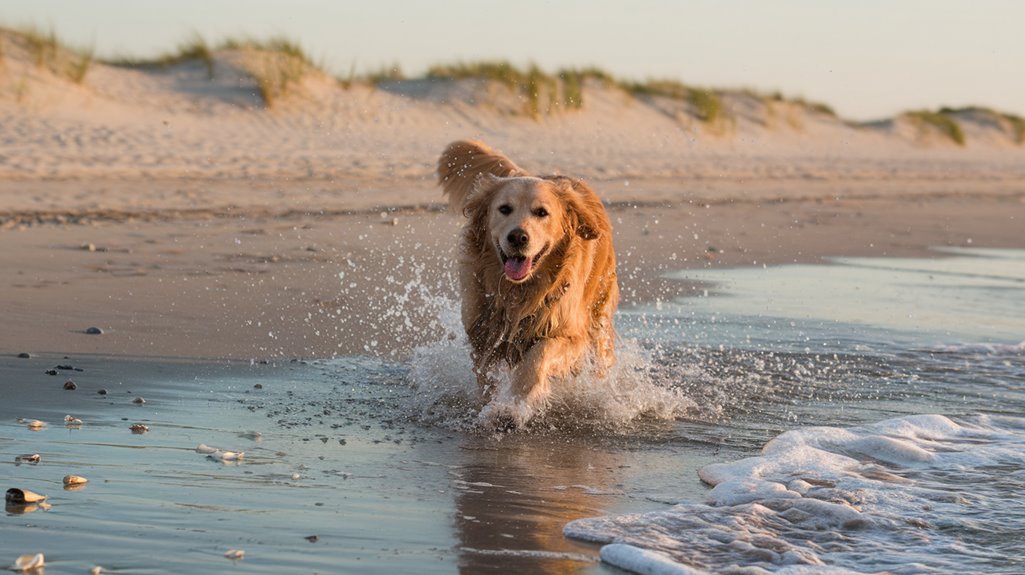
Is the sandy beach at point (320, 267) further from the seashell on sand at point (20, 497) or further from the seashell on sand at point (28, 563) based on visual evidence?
the seashell on sand at point (20, 497)

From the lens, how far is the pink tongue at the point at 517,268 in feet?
17.6

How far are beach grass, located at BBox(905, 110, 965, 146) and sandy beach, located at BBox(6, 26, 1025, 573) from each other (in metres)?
11.0

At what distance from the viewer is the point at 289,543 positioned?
3.44 m

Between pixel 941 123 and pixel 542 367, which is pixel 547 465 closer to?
pixel 542 367

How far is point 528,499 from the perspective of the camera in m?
4.11

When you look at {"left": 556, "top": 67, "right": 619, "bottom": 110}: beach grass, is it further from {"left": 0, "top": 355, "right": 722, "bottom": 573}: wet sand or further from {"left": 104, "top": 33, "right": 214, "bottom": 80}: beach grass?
{"left": 0, "top": 355, "right": 722, "bottom": 573}: wet sand

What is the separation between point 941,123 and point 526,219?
31.4m

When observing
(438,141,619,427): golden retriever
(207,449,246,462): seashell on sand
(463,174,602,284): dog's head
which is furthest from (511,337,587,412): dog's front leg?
(207,449,246,462): seashell on sand

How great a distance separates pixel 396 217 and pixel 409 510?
8084mm

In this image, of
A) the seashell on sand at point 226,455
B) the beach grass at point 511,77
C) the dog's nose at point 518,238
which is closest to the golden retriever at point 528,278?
the dog's nose at point 518,238

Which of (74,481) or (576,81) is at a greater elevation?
(576,81)

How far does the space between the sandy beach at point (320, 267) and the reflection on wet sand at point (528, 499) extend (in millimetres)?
12

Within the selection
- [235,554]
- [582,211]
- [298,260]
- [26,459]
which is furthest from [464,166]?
[235,554]

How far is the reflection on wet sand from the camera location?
3492 millimetres
